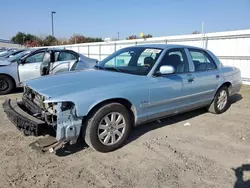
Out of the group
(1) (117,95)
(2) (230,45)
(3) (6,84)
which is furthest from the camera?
(2) (230,45)

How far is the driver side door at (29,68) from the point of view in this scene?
7680 millimetres

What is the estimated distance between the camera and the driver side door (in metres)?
7.68

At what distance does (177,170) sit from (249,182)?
2.84ft

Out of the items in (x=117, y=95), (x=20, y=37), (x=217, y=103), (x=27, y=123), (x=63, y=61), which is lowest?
(x=217, y=103)

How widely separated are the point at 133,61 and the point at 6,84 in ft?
16.8

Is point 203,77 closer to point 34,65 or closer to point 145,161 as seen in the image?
point 145,161

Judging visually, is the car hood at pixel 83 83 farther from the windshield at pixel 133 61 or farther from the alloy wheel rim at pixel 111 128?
the alloy wheel rim at pixel 111 128

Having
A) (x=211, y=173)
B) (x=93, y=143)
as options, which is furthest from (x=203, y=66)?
(x=93, y=143)

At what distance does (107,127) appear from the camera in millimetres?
3482

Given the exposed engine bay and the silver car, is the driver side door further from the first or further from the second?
the exposed engine bay

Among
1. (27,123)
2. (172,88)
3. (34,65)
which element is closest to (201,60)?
(172,88)

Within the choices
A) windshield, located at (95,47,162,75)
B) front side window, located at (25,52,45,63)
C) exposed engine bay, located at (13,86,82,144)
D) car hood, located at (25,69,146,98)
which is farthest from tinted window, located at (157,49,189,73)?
front side window, located at (25,52,45,63)

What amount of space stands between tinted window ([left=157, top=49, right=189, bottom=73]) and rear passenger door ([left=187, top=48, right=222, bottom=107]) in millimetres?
206

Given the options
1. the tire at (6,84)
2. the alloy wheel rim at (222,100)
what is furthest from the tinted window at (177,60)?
the tire at (6,84)
